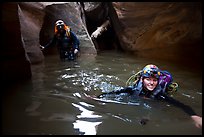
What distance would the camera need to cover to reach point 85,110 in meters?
4.40

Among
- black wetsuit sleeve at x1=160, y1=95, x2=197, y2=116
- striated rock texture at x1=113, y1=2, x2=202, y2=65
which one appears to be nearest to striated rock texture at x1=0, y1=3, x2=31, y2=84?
black wetsuit sleeve at x1=160, y1=95, x2=197, y2=116

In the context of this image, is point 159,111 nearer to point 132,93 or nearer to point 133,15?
point 132,93

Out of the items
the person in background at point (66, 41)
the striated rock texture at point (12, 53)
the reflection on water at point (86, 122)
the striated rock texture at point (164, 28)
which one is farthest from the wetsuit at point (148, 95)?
the striated rock texture at point (164, 28)

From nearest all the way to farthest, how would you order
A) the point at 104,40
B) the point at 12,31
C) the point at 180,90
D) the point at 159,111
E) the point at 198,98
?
the point at 159,111 < the point at 198,98 < the point at 180,90 < the point at 12,31 < the point at 104,40

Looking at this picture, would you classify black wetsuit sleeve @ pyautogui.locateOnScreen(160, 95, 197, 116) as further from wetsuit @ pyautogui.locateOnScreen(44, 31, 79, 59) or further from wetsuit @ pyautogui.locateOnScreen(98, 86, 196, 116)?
wetsuit @ pyautogui.locateOnScreen(44, 31, 79, 59)

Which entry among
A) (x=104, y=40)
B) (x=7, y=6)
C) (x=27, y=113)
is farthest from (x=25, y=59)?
(x=104, y=40)

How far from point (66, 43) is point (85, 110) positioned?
595cm

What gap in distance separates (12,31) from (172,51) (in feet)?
21.9

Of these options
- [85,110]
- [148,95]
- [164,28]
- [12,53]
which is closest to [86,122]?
[85,110]

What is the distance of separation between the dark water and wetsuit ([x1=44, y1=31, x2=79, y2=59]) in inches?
110

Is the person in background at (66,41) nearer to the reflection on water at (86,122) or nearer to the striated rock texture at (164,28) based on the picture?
the striated rock texture at (164,28)

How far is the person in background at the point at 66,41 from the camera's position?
9.80 metres

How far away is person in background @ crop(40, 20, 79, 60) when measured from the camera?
32.2ft

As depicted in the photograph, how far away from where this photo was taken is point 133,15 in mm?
10234
